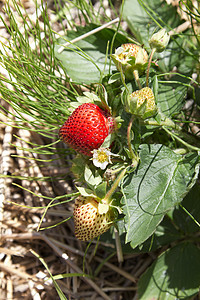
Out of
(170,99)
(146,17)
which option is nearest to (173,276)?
(170,99)

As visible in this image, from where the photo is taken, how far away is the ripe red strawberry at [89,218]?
0.56 metres

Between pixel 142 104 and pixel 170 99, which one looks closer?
pixel 142 104

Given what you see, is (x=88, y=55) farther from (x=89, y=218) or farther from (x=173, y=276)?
(x=173, y=276)

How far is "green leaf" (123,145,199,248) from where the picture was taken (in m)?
0.55

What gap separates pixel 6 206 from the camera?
2.78 ft

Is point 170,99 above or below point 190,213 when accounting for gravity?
above

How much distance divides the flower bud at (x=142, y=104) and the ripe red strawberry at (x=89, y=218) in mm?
166

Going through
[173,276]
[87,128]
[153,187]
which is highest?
[87,128]

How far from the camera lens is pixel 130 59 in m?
0.57

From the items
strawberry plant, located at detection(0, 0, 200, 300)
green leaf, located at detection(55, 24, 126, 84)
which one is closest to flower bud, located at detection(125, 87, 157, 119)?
strawberry plant, located at detection(0, 0, 200, 300)

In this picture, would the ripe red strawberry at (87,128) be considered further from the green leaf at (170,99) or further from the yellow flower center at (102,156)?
the green leaf at (170,99)

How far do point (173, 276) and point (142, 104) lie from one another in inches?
16.2

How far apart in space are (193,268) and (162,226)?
12 cm

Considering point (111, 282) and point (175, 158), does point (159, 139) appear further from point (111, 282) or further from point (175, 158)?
point (111, 282)
